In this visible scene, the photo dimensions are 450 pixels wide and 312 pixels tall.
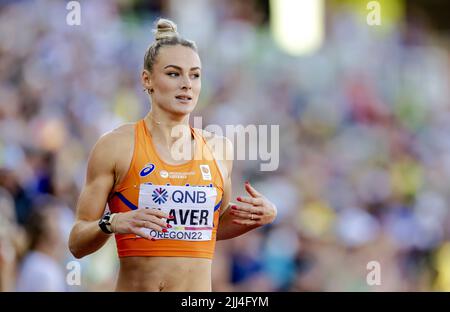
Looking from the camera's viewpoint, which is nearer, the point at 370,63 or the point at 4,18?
the point at 4,18

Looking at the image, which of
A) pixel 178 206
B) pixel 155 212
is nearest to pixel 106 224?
pixel 155 212

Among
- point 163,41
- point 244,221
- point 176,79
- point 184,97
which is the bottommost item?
point 244,221

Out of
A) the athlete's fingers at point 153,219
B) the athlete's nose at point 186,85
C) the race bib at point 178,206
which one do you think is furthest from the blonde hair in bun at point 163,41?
the athlete's fingers at point 153,219

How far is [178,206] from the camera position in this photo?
6.09 metres

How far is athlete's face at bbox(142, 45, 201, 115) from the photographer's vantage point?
20.3 feet

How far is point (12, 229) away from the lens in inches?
350

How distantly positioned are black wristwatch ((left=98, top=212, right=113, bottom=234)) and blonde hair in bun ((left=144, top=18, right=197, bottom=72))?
3.43 feet

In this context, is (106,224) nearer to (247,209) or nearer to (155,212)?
(155,212)

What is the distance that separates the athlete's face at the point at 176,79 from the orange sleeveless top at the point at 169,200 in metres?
0.29

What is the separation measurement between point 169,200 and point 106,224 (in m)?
0.46

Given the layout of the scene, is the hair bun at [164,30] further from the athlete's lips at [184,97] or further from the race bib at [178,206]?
the race bib at [178,206]

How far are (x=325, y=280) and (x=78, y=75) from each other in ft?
12.6

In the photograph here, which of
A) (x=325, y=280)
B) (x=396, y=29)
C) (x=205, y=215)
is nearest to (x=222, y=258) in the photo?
(x=325, y=280)
